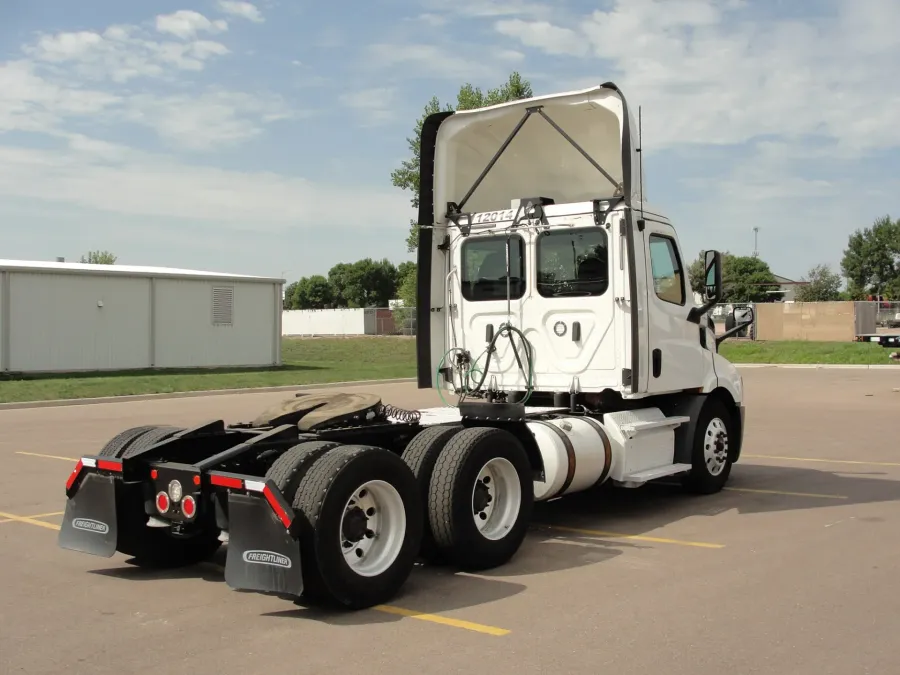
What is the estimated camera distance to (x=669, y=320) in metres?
9.21

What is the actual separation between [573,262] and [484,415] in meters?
1.96

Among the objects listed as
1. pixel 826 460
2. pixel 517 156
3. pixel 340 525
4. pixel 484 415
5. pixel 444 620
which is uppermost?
pixel 517 156

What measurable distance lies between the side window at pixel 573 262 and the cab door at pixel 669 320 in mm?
448

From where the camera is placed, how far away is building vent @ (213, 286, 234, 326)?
36.2 meters

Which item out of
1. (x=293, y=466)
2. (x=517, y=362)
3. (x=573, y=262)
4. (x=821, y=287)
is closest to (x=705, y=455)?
(x=517, y=362)

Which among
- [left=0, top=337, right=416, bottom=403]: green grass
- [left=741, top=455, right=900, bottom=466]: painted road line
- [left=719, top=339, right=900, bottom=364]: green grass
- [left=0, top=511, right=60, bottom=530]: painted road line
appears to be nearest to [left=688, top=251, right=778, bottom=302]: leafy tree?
[left=719, top=339, right=900, bottom=364]: green grass

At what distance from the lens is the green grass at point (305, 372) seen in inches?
981

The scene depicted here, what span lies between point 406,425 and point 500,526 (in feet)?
3.45

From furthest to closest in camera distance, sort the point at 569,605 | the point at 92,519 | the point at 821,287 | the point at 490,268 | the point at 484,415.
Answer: the point at 821,287 < the point at 490,268 < the point at 484,415 < the point at 92,519 < the point at 569,605

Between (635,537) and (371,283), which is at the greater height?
(371,283)

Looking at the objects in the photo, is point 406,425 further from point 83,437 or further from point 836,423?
point 836,423

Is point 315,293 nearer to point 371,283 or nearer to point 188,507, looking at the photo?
point 371,283

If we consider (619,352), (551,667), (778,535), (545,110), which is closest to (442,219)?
(545,110)

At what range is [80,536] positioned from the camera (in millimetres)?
6559
